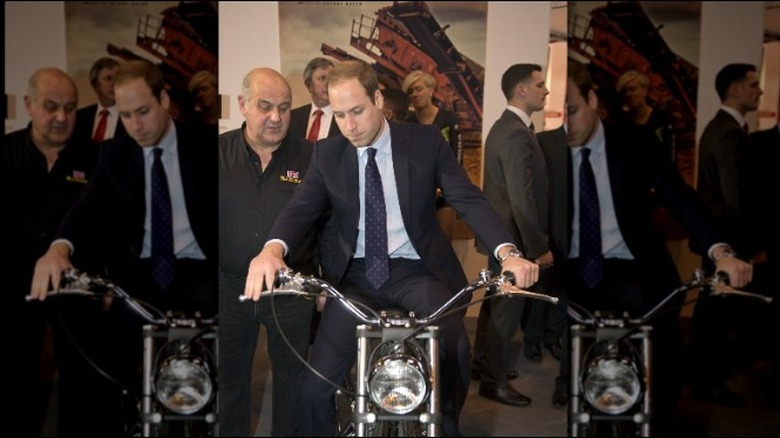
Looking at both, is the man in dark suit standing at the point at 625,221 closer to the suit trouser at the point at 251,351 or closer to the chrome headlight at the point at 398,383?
the chrome headlight at the point at 398,383

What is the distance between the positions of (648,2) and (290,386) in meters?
1.90

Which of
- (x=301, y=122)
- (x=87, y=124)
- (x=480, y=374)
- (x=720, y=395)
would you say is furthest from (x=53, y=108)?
(x=720, y=395)

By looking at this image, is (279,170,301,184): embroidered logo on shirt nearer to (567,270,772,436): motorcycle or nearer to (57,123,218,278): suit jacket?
(57,123,218,278): suit jacket

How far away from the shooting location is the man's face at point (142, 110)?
312 cm

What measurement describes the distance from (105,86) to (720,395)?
254 cm

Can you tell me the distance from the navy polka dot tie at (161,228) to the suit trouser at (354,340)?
603 millimetres

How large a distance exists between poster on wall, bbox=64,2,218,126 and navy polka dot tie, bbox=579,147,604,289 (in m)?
1.41

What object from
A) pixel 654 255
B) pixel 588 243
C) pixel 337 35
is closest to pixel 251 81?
pixel 337 35

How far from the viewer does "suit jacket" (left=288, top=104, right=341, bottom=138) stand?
122 inches

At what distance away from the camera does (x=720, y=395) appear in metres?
3.27

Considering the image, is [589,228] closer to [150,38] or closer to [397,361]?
[397,361]

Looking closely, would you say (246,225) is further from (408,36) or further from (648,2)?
(648,2)

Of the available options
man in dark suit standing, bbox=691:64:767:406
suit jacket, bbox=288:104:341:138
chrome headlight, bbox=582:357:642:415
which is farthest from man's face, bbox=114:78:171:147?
man in dark suit standing, bbox=691:64:767:406

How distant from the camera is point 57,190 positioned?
3172 mm
